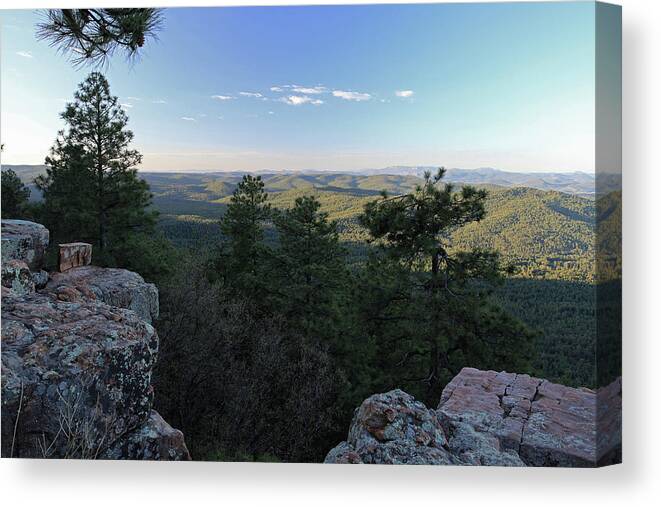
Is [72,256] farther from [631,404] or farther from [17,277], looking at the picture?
[631,404]

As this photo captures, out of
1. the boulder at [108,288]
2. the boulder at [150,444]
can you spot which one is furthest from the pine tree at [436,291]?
the boulder at [150,444]

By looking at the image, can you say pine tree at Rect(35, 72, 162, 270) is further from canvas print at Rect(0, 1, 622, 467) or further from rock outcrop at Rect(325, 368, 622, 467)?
rock outcrop at Rect(325, 368, 622, 467)

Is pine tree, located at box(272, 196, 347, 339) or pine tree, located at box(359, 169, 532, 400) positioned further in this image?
pine tree, located at box(272, 196, 347, 339)

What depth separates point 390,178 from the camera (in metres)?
5.00

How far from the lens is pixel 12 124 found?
13.3 ft

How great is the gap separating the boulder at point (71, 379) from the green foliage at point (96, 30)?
8.05 ft

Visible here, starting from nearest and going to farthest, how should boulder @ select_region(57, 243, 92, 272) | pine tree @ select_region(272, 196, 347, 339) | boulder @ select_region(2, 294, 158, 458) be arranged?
boulder @ select_region(2, 294, 158, 458), boulder @ select_region(57, 243, 92, 272), pine tree @ select_region(272, 196, 347, 339)

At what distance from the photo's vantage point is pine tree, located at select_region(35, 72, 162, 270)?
510 centimetres

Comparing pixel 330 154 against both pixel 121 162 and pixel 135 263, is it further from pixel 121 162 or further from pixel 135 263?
pixel 135 263

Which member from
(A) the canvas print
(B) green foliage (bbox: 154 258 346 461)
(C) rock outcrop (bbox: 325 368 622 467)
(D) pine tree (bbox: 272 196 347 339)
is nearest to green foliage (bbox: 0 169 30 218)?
(A) the canvas print

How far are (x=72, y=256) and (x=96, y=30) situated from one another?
90.3 inches

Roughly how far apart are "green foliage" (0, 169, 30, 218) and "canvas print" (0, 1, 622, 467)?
29 mm

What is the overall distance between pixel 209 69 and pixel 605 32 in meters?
3.70

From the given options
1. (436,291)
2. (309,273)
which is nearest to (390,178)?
(436,291)
